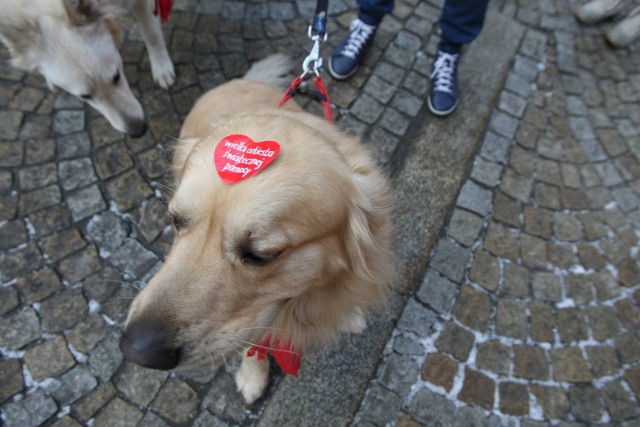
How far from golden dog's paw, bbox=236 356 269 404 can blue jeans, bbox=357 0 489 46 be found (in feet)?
10.4

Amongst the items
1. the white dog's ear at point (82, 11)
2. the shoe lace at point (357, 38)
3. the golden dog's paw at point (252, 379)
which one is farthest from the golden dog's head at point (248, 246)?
the shoe lace at point (357, 38)

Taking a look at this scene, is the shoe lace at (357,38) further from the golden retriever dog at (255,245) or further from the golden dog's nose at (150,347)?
the golden dog's nose at (150,347)

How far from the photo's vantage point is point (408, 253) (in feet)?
10.7

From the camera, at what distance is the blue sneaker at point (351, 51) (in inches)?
154

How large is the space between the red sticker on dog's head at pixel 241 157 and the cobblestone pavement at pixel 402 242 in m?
1.49

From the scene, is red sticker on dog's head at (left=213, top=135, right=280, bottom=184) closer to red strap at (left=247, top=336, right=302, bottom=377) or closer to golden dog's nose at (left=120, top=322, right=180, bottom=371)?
golden dog's nose at (left=120, top=322, right=180, bottom=371)

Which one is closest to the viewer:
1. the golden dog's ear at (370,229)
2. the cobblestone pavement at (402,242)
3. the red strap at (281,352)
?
the golden dog's ear at (370,229)

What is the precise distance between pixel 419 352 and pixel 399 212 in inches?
43.3

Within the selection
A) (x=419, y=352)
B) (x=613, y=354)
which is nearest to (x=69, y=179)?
(x=419, y=352)

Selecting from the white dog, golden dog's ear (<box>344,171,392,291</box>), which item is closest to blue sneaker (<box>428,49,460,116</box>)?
golden dog's ear (<box>344,171,392,291</box>)

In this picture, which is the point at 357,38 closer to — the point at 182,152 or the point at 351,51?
the point at 351,51

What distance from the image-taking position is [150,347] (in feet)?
5.01

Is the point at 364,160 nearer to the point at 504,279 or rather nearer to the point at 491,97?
the point at 504,279

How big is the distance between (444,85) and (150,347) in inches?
134
